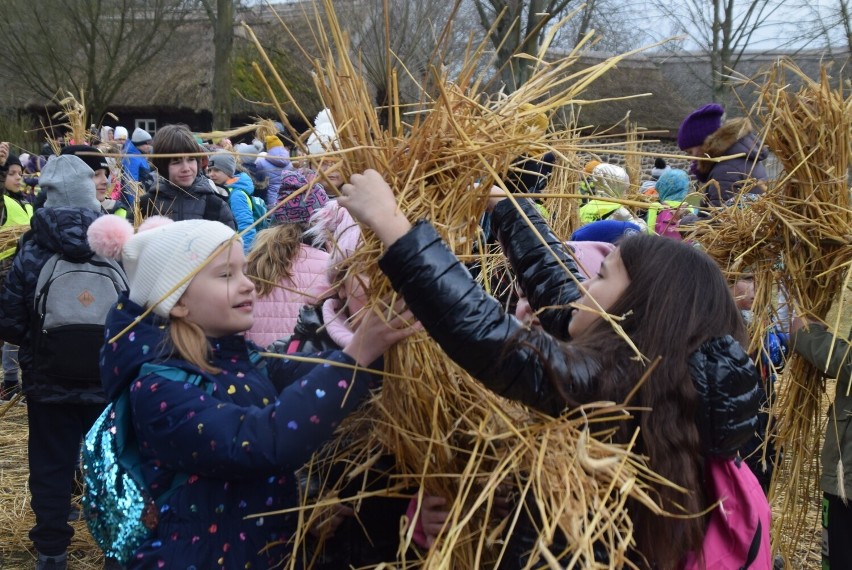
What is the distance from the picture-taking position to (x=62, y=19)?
60.7 feet

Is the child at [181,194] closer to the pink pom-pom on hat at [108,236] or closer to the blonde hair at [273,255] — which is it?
the blonde hair at [273,255]

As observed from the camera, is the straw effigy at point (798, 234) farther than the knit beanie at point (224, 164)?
No

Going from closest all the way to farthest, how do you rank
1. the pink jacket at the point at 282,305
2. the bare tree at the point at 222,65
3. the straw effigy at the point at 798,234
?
the straw effigy at the point at 798,234 → the pink jacket at the point at 282,305 → the bare tree at the point at 222,65

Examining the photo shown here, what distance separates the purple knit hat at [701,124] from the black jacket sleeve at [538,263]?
2.54 metres

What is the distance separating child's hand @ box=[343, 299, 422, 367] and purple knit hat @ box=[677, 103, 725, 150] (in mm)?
3262

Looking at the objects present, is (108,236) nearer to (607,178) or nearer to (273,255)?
(273,255)

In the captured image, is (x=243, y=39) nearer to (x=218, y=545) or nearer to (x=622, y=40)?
(x=622, y=40)

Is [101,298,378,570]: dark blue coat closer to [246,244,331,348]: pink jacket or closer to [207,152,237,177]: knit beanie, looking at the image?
[246,244,331,348]: pink jacket

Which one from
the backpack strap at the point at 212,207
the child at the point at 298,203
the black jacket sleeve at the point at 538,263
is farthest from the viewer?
the backpack strap at the point at 212,207

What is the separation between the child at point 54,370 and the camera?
11.2 ft

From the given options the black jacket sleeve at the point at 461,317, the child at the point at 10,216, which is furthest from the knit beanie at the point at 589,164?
the child at the point at 10,216

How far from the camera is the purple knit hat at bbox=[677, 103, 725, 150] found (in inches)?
169

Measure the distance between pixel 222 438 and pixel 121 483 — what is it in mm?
295

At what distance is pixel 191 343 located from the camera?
168 cm
